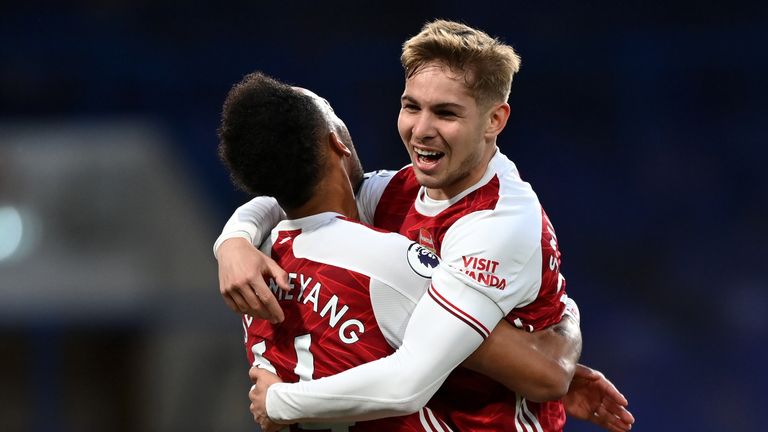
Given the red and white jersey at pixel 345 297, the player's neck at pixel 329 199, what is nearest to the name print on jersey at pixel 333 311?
the red and white jersey at pixel 345 297

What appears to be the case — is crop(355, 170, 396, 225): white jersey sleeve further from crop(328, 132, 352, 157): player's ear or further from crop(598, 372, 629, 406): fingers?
crop(598, 372, 629, 406): fingers

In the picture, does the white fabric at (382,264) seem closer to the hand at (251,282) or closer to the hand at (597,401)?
the hand at (251,282)

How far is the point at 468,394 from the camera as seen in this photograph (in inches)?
74.9

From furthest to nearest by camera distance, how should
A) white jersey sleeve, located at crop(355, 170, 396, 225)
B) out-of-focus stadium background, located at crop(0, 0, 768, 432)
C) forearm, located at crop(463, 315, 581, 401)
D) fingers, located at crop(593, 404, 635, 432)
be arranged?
out-of-focus stadium background, located at crop(0, 0, 768, 432) → fingers, located at crop(593, 404, 635, 432) → white jersey sleeve, located at crop(355, 170, 396, 225) → forearm, located at crop(463, 315, 581, 401)

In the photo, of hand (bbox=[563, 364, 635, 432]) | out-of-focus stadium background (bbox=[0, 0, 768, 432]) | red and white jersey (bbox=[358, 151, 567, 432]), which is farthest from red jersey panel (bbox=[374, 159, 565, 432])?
out-of-focus stadium background (bbox=[0, 0, 768, 432])

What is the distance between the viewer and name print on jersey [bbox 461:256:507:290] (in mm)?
1719

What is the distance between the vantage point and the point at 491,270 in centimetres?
173

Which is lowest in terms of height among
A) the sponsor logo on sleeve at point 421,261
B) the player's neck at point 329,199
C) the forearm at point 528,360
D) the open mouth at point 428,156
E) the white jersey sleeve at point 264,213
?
the forearm at point 528,360

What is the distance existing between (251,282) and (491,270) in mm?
471

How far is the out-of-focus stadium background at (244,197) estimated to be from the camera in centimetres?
440

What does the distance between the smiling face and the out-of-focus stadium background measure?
2.51 metres

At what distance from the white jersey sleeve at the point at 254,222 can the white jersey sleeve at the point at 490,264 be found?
452 mm

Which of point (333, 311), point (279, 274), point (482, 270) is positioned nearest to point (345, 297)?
point (333, 311)

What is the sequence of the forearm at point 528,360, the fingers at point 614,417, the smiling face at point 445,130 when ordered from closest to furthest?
1. the forearm at point 528,360
2. the smiling face at point 445,130
3. the fingers at point 614,417
